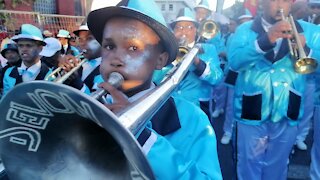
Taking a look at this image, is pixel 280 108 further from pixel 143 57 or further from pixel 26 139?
pixel 26 139

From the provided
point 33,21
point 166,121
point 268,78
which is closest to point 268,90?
point 268,78

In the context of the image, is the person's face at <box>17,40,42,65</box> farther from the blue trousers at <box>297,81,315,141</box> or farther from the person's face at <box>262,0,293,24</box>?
the blue trousers at <box>297,81,315,141</box>

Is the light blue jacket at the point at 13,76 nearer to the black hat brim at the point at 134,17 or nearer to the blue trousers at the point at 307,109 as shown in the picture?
the black hat brim at the point at 134,17

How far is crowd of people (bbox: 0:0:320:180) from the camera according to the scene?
1486mm

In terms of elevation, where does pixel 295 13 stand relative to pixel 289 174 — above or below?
above

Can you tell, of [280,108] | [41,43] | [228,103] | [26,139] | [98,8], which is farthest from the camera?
[228,103]

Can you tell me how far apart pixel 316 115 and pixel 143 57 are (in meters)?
2.71

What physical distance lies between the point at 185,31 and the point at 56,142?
3.16 metres

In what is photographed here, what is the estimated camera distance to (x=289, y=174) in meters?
4.18

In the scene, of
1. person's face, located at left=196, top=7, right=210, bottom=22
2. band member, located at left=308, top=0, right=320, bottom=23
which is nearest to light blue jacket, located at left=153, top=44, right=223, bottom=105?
band member, located at left=308, top=0, right=320, bottom=23

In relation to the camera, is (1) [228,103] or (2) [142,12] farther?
(1) [228,103]

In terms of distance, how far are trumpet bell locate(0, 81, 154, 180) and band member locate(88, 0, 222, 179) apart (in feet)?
0.79

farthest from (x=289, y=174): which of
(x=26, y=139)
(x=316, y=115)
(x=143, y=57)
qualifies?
(x=26, y=139)

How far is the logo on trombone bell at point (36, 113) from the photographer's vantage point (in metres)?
0.90
